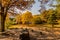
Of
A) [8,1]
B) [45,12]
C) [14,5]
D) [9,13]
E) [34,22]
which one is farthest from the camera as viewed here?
[34,22]

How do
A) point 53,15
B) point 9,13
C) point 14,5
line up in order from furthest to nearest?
point 53,15 < point 9,13 < point 14,5

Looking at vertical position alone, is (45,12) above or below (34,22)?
above

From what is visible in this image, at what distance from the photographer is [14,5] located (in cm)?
2000

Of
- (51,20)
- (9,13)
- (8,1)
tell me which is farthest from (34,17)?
(8,1)

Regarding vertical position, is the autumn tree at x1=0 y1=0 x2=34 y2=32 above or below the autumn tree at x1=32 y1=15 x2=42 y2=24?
above

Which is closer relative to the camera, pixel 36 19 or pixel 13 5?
pixel 13 5

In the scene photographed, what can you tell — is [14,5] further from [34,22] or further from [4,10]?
[34,22]

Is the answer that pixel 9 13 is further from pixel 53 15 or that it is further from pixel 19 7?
pixel 53 15

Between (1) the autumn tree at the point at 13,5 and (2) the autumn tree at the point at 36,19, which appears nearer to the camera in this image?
(1) the autumn tree at the point at 13,5

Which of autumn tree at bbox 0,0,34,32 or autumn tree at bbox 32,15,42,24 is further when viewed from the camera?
autumn tree at bbox 32,15,42,24

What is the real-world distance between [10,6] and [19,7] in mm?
1228

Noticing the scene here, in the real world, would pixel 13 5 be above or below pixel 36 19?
above

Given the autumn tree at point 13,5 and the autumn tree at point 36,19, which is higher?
the autumn tree at point 13,5

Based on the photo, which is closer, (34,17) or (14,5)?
(14,5)
